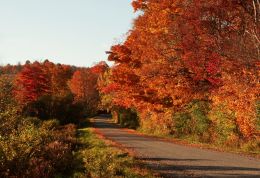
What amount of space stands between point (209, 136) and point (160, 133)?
8.62 metres

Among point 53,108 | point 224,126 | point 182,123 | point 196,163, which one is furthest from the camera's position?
point 53,108

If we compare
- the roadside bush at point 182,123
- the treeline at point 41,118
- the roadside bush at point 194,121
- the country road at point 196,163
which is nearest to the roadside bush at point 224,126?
the roadside bush at point 194,121

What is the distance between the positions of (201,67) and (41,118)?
88.6 ft

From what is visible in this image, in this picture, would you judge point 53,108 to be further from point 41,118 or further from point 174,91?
point 174,91

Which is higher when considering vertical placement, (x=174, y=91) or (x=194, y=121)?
(x=174, y=91)

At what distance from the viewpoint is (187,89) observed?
2878cm

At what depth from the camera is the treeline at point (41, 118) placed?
13523 mm

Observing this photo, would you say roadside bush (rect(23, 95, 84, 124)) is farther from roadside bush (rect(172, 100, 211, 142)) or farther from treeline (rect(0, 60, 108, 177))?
roadside bush (rect(172, 100, 211, 142))

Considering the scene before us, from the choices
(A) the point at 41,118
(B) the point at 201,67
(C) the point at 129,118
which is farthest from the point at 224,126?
(A) the point at 41,118

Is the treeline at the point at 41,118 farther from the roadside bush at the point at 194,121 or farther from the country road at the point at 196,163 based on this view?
the roadside bush at the point at 194,121

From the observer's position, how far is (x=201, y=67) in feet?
89.9

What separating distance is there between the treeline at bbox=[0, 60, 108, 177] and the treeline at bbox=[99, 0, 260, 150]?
8.08 m

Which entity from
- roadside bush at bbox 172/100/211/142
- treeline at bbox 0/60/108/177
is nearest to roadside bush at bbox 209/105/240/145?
roadside bush at bbox 172/100/211/142

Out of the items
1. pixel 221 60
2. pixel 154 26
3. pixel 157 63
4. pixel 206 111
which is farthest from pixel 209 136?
pixel 154 26
